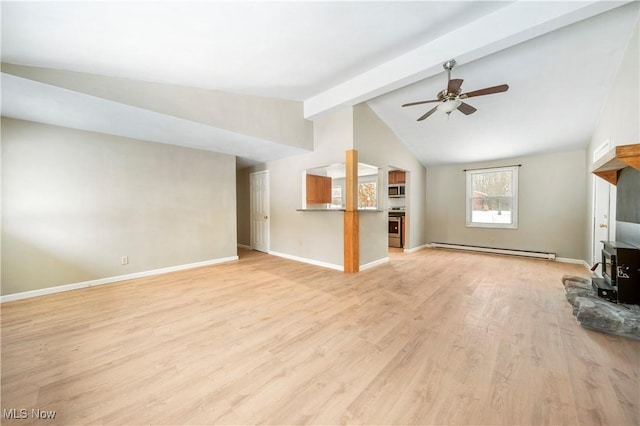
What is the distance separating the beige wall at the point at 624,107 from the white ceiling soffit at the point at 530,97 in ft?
0.32

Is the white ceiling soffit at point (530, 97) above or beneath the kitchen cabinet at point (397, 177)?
above

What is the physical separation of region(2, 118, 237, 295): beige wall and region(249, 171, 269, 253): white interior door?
1.19 metres

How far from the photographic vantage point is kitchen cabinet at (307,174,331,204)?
489cm

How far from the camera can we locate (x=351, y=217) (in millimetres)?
4094

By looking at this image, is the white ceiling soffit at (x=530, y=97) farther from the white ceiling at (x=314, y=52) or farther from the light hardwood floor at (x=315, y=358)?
the light hardwood floor at (x=315, y=358)

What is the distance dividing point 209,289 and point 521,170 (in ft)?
22.7

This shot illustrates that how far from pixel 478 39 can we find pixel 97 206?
543 cm

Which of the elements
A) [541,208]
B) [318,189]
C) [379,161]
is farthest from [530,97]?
[318,189]

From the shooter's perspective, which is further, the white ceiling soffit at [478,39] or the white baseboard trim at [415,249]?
the white baseboard trim at [415,249]

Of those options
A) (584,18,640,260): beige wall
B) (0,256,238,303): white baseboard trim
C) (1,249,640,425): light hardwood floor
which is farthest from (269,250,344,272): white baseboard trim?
(584,18,640,260): beige wall

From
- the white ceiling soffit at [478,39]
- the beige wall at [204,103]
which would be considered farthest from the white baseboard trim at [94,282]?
the white ceiling soffit at [478,39]

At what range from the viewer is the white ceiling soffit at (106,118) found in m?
2.41

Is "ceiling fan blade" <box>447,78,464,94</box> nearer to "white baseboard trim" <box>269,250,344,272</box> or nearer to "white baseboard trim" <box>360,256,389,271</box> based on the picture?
"white baseboard trim" <box>360,256,389,271</box>

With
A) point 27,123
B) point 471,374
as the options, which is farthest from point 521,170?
point 27,123
